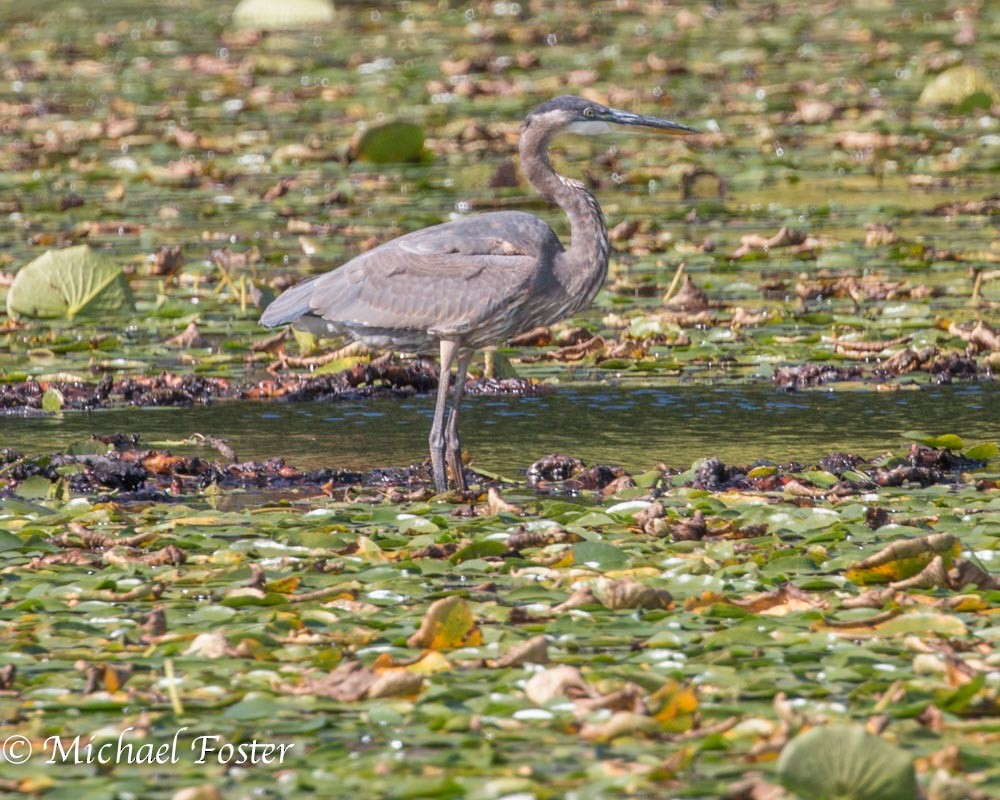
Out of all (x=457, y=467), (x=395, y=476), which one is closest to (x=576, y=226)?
(x=457, y=467)

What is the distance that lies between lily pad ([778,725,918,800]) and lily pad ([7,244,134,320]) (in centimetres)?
789

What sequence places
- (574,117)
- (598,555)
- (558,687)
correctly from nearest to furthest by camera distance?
(558,687), (598,555), (574,117)

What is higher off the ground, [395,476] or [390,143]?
[390,143]

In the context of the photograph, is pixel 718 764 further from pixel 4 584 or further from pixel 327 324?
pixel 327 324

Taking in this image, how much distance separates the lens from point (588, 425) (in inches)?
353

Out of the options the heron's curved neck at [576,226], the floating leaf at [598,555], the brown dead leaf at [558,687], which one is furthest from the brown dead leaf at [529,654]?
the heron's curved neck at [576,226]

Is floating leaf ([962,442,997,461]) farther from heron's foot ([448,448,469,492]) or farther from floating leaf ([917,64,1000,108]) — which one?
floating leaf ([917,64,1000,108])

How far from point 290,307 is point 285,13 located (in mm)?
17665

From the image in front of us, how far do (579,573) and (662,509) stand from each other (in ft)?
2.58

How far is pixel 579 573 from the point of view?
6230 mm

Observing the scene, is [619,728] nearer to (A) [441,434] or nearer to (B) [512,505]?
(B) [512,505]

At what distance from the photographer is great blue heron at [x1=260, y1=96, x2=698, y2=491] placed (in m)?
8.01

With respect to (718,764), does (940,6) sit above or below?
above

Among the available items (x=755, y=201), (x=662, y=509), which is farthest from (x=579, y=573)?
(x=755, y=201)
